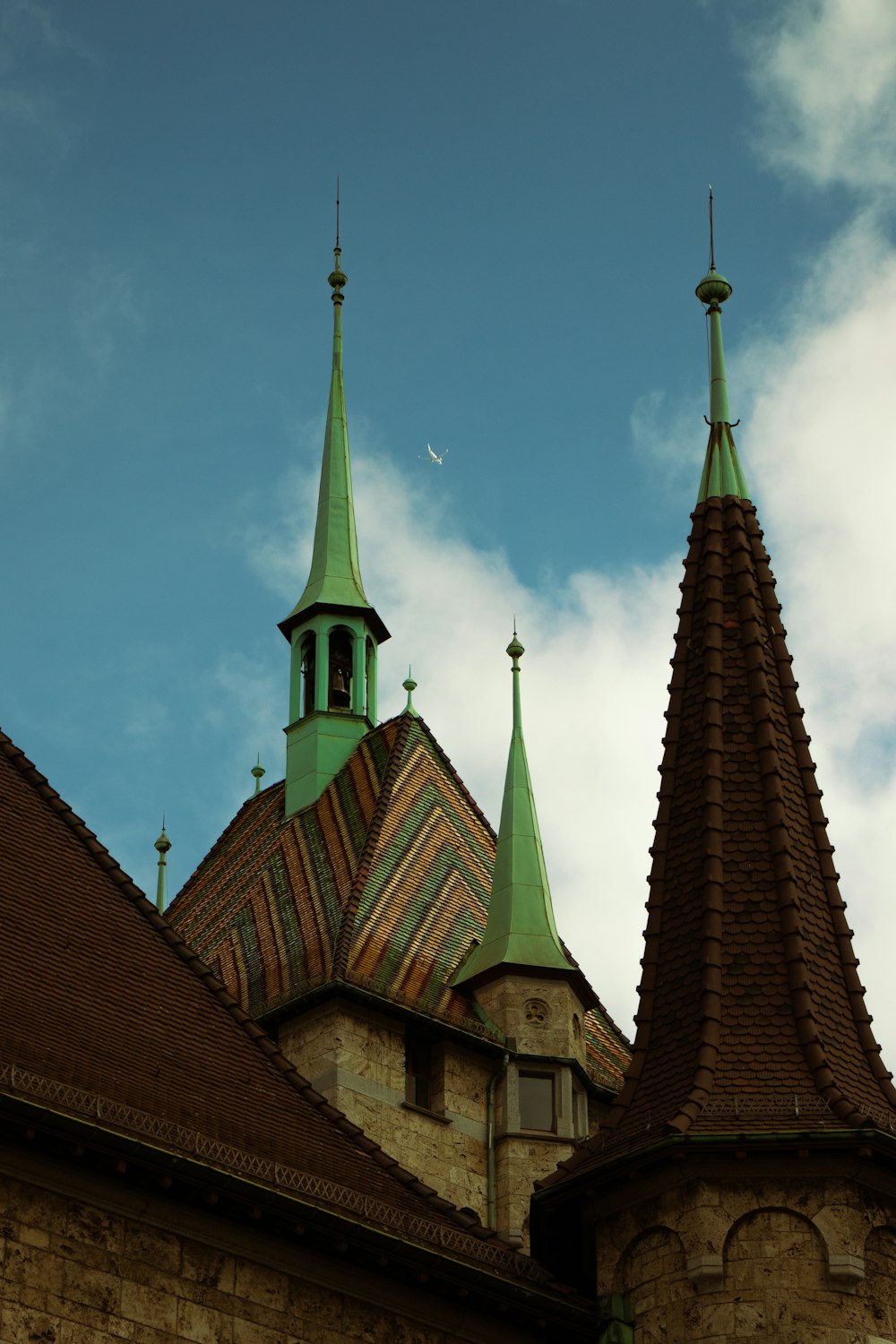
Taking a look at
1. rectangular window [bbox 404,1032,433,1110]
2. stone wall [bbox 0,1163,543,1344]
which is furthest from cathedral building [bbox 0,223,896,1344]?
rectangular window [bbox 404,1032,433,1110]

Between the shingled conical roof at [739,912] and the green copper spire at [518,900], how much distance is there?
8.16 metres

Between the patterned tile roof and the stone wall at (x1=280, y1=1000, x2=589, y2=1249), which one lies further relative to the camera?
the patterned tile roof

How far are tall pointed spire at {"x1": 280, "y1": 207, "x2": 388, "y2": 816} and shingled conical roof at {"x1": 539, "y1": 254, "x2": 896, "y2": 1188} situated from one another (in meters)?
12.3

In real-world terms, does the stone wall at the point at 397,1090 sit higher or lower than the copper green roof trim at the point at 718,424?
lower

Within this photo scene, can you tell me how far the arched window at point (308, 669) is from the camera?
115 feet

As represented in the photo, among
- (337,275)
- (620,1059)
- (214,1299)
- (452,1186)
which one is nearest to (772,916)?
(214,1299)

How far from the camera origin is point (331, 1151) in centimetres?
1791

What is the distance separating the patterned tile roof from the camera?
29000mm

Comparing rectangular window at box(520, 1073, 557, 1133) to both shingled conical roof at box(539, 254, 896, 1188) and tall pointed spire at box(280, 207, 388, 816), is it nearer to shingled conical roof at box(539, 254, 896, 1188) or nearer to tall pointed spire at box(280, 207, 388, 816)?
tall pointed spire at box(280, 207, 388, 816)

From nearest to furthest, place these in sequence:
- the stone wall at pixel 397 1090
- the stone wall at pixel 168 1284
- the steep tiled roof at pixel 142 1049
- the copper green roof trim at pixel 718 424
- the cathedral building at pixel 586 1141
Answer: the stone wall at pixel 168 1284, the cathedral building at pixel 586 1141, the steep tiled roof at pixel 142 1049, the copper green roof trim at pixel 718 424, the stone wall at pixel 397 1090

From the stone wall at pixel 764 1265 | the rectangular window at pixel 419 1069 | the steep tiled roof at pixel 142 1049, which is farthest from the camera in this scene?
the rectangular window at pixel 419 1069

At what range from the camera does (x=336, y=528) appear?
3738 centimetres

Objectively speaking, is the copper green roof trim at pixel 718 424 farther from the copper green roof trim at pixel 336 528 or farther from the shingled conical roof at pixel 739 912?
the copper green roof trim at pixel 336 528

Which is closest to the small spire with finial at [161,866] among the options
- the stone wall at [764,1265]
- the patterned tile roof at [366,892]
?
the patterned tile roof at [366,892]
